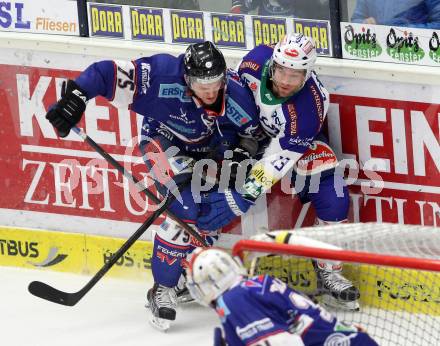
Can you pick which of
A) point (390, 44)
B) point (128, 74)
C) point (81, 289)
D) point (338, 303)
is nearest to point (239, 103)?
point (128, 74)

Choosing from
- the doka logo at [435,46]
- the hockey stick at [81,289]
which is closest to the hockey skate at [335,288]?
the hockey stick at [81,289]

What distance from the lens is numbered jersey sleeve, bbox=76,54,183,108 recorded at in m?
5.64

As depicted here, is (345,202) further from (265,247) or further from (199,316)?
(265,247)

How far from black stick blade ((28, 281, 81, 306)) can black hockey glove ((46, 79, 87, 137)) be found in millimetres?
791

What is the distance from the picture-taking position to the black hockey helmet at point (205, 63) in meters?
5.46

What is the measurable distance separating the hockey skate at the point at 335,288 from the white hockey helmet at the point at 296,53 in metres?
0.89

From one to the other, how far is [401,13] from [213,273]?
1.84m

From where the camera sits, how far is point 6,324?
5.92 metres

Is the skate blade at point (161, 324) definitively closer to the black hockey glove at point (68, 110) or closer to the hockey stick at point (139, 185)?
the hockey stick at point (139, 185)

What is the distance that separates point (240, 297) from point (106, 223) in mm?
2213

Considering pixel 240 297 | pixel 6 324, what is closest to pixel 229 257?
pixel 240 297

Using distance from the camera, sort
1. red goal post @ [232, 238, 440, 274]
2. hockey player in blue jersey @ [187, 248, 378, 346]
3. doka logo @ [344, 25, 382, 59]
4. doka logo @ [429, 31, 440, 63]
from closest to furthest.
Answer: hockey player in blue jersey @ [187, 248, 378, 346] < red goal post @ [232, 238, 440, 274] < doka logo @ [429, 31, 440, 63] < doka logo @ [344, 25, 382, 59]

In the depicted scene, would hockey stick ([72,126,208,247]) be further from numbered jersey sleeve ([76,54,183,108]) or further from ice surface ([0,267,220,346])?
ice surface ([0,267,220,346])

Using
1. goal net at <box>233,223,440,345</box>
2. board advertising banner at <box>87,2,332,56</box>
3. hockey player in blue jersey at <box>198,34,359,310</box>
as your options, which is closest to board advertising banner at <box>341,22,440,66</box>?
board advertising banner at <box>87,2,332,56</box>
